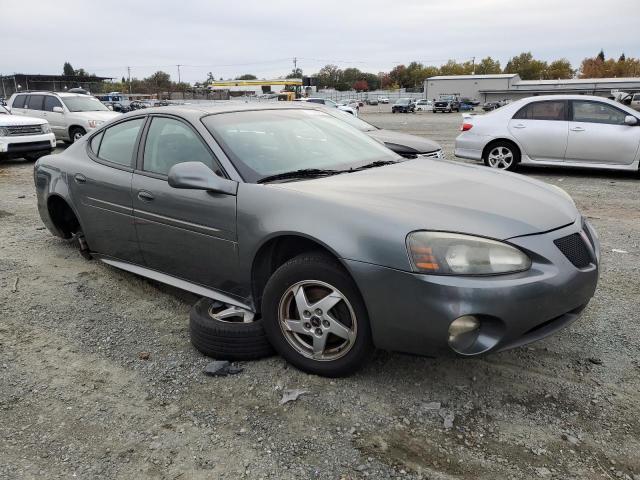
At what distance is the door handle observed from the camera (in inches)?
146

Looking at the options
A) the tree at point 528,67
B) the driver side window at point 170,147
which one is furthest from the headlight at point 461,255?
the tree at point 528,67

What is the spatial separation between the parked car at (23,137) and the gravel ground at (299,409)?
1026cm

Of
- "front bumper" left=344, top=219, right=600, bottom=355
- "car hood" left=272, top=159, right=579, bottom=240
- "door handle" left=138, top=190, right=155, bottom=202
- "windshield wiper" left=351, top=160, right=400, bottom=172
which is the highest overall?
"windshield wiper" left=351, top=160, right=400, bottom=172

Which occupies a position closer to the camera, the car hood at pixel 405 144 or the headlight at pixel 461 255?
the headlight at pixel 461 255

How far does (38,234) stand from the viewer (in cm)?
628

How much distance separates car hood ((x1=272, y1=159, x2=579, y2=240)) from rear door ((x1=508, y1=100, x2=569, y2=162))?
6.89 meters

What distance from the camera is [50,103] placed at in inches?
615

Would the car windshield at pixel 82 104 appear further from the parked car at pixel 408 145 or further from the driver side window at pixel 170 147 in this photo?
the driver side window at pixel 170 147

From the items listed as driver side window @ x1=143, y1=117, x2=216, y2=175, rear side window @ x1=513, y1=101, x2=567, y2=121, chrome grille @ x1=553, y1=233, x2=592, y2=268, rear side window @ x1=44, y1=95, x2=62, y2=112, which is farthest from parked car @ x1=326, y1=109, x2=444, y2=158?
rear side window @ x1=44, y1=95, x2=62, y2=112

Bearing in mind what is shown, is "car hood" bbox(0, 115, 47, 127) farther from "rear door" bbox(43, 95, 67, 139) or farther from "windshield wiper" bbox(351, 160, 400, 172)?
"windshield wiper" bbox(351, 160, 400, 172)

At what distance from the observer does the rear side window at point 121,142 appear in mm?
4086

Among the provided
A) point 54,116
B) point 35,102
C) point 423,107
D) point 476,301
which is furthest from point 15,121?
point 423,107

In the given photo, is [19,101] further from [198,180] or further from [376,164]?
[376,164]

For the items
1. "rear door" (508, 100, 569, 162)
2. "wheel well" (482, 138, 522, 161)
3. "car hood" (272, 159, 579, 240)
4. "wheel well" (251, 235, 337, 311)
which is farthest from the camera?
"wheel well" (482, 138, 522, 161)
